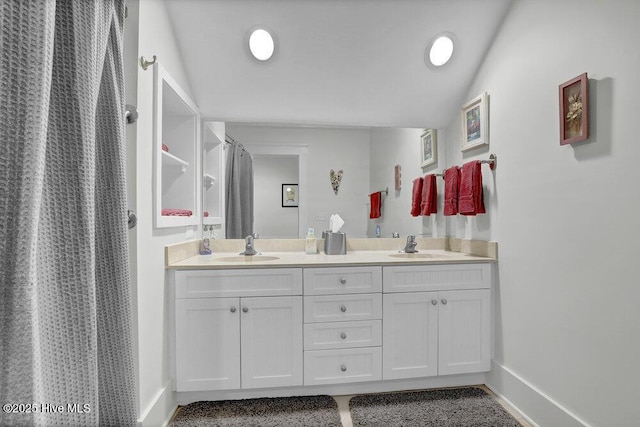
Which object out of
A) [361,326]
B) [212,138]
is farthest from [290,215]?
[361,326]

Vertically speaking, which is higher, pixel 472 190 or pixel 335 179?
pixel 335 179

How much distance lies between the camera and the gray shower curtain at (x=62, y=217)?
1.93ft

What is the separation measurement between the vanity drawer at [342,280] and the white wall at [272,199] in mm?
599

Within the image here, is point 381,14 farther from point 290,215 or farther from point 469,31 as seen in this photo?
point 290,215

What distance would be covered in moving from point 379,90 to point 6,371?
2185mm

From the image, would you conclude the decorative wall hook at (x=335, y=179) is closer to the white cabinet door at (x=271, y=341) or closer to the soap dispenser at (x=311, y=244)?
the soap dispenser at (x=311, y=244)

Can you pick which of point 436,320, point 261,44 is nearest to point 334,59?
point 261,44

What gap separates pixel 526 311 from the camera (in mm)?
1679

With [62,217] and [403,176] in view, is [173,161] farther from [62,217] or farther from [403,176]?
[403,176]

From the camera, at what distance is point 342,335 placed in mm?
1772

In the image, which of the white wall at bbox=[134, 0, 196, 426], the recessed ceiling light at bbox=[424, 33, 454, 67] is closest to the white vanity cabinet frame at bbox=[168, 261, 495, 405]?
the white wall at bbox=[134, 0, 196, 426]

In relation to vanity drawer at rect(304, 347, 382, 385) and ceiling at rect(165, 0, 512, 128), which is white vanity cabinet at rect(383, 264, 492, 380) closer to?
vanity drawer at rect(304, 347, 382, 385)

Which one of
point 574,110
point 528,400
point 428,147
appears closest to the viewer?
point 574,110

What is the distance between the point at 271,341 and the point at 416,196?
4.62 ft
